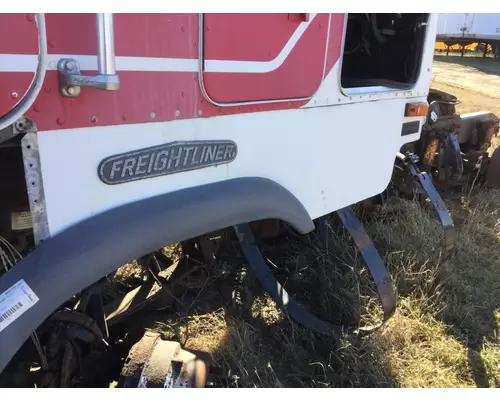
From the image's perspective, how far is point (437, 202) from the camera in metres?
2.96

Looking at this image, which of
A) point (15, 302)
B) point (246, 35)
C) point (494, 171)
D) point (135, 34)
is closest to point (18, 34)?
point (135, 34)

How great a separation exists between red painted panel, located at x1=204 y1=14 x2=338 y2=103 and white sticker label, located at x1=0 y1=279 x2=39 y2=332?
2.63 feet

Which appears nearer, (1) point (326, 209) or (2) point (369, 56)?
(1) point (326, 209)

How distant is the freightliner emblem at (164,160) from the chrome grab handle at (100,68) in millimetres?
244

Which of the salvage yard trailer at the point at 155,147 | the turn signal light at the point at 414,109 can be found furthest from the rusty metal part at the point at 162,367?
the turn signal light at the point at 414,109

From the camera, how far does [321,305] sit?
10.4ft

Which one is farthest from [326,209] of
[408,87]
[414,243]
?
[414,243]

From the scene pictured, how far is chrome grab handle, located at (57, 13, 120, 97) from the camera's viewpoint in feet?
4.05

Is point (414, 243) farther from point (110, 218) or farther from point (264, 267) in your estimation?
point (110, 218)

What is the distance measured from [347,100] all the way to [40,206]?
1.40 metres

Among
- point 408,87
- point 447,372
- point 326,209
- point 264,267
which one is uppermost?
point 408,87

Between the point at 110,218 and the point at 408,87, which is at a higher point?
the point at 408,87

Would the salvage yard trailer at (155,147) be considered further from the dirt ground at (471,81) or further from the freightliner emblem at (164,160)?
the dirt ground at (471,81)

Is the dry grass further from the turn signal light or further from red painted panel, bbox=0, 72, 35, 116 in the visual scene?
red painted panel, bbox=0, 72, 35, 116
